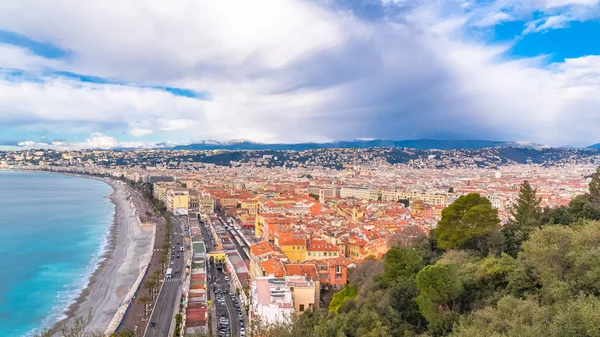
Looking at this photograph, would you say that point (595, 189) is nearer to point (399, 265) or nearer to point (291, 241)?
point (399, 265)

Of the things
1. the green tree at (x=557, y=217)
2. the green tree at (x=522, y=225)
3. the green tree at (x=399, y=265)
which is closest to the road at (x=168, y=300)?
the green tree at (x=399, y=265)

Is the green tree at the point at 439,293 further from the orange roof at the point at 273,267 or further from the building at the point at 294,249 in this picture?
the building at the point at 294,249

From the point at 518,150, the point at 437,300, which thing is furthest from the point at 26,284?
the point at 518,150

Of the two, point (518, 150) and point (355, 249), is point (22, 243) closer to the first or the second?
point (355, 249)

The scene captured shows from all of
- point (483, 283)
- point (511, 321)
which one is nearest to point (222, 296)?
point (483, 283)

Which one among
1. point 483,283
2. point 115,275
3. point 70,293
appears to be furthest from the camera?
point 115,275
